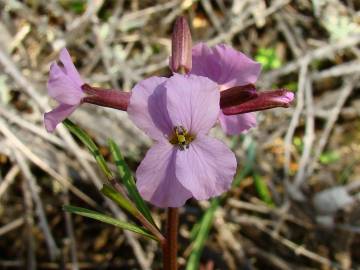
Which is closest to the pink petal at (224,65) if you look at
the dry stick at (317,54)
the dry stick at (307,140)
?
Answer: the dry stick at (307,140)

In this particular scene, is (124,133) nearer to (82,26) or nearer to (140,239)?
(140,239)

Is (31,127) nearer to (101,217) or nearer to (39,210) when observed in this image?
(39,210)

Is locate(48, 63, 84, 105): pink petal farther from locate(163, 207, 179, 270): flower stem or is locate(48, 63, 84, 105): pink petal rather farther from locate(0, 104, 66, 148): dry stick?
locate(0, 104, 66, 148): dry stick

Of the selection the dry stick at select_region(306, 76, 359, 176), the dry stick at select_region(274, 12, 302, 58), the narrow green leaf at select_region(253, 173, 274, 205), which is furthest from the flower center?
the dry stick at select_region(274, 12, 302, 58)

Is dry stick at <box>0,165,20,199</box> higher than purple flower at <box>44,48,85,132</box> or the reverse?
the reverse

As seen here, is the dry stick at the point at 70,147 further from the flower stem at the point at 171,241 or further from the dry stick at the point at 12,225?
the flower stem at the point at 171,241

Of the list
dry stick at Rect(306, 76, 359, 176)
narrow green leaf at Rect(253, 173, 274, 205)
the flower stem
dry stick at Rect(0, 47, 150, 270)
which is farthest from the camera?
dry stick at Rect(306, 76, 359, 176)

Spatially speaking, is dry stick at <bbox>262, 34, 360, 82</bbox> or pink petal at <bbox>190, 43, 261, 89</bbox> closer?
pink petal at <bbox>190, 43, 261, 89</bbox>
